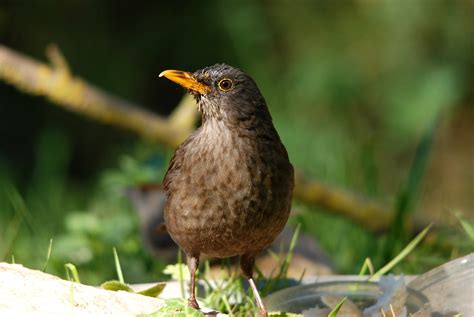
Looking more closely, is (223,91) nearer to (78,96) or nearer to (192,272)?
(192,272)

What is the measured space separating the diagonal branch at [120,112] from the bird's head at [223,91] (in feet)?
6.24

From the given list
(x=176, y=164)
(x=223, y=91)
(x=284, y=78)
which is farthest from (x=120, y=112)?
(x=284, y=78)

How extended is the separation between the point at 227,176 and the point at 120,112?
2.21 metres

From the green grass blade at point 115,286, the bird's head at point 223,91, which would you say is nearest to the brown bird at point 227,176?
the bird's head at point 223,91

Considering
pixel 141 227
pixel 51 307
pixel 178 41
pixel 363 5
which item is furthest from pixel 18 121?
pixel 51 307

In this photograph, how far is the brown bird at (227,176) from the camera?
375 cm

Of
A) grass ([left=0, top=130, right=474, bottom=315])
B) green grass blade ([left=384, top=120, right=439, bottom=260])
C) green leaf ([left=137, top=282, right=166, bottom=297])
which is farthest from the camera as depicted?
green grass blade ([left=384, top=120, right=439, bottom=260])

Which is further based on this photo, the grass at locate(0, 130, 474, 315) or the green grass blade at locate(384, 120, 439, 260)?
the green grass blade at locate(384, 120, 439, 260)

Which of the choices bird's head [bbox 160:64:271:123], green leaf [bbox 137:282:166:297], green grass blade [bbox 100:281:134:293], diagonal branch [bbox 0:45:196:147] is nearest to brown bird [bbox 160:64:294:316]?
bird's head [bbox 160:64:271:123]

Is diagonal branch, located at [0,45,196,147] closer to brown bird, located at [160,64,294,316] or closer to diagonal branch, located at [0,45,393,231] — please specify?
diagonal branch, located at [0,45,393,231]

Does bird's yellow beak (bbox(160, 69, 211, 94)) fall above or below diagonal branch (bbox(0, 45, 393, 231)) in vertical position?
above

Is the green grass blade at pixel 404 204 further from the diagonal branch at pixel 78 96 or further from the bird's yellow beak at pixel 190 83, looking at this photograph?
the bird's yellow beak at pixel 190 83

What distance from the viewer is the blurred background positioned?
25.2ft

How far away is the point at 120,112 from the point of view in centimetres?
579
